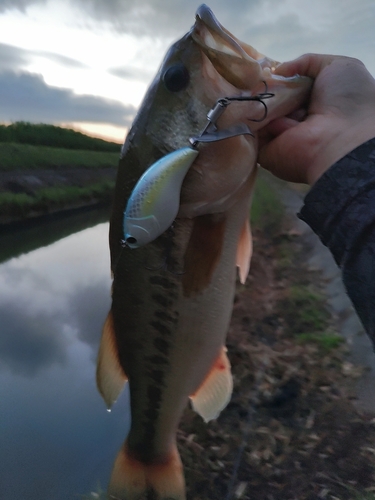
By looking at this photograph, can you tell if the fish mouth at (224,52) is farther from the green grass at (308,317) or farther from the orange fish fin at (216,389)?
the green grass at (308,317)

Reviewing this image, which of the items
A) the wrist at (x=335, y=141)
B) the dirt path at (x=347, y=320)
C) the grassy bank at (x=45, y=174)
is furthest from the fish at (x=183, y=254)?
the grassy bank at (x=45, y=174)

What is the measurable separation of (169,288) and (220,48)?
75 cm

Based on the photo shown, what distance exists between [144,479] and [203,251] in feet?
3.46

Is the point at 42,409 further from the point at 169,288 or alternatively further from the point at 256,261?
the point at 256,261

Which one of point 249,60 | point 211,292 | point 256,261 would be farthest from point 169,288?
point 256,261

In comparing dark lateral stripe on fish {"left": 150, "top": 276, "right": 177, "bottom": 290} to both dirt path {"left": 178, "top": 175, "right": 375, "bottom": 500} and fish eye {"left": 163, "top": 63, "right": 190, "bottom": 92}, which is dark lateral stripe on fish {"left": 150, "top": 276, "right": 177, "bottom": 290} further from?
dirt path {"left": 178, "top": 175, "right": 375, "bottom": 500}

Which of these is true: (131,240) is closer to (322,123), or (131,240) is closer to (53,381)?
(322,123)

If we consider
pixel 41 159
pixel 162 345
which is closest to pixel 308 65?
pixel 162 345

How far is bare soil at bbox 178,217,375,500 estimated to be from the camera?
2.27 meters

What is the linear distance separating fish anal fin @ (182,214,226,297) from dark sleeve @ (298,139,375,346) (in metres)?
0.34

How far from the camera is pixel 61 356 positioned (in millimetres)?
3102

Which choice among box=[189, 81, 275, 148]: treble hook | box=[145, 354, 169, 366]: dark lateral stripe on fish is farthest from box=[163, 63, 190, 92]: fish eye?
box=[145, 354, 169, 366]: dark lateral stripe on fish

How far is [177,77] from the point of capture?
3.97ft

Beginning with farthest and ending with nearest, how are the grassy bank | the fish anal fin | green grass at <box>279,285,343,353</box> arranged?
the grassy bank < green grass at <box>279,285,343,353</box> < the fish anal fin
